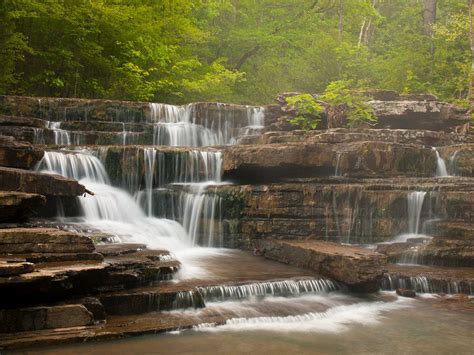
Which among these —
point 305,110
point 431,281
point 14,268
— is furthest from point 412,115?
point 14,268

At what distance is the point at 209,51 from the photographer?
24641mm

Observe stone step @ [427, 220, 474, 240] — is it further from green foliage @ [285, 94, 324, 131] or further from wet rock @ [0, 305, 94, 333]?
wet rock @ [0, 305, 94, 333]

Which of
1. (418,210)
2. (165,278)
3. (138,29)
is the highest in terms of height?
(138,29)

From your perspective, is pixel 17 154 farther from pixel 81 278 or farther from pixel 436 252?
pixel 436 252

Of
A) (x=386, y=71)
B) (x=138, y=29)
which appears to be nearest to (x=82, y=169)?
(x=138, y=29)

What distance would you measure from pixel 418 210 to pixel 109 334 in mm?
8098

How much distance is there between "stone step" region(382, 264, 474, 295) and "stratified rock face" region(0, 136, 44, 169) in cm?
811

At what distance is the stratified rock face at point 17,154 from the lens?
34.6ft

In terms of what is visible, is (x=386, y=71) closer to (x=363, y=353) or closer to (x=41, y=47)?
(x=41, y=47)

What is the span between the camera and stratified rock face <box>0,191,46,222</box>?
802 centimetres

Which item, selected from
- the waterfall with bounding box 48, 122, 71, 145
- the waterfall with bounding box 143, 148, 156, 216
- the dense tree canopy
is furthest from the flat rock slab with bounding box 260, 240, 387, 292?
the dense tree canopy

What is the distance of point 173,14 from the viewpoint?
2122cm

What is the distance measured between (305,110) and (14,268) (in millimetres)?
12721

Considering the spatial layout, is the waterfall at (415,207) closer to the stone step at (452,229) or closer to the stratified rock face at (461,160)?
the stone step at (452,229)
